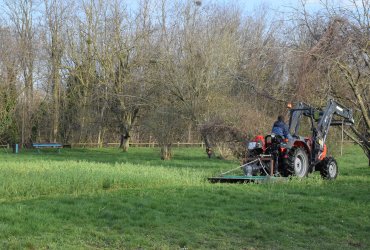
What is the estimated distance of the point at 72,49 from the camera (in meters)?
44.6

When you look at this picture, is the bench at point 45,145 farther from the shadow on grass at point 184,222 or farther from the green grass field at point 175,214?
the shadow on grass at point 184,222

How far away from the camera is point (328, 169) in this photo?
1706cm

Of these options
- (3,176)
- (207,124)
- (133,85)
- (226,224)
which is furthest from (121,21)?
(226,224)

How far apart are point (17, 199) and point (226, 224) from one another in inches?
217

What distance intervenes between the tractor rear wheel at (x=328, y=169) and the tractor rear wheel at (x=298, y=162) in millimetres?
659

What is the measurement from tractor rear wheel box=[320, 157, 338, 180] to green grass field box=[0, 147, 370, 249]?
1.83 metres

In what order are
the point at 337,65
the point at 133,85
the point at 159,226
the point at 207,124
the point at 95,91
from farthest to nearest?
the point at 95,91, the point at 133,85, the point at 207,124, the point at 337,65, the point at 159,226

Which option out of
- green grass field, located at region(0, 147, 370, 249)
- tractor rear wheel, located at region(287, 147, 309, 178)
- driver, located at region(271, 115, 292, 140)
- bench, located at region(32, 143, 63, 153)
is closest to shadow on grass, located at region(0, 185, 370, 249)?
green grass field, located at region(0, 147, 370, 249)

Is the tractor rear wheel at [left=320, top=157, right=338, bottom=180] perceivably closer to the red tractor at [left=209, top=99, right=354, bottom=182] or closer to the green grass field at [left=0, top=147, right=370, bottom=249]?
the red tractor at [left=209, top=99, right=354, bottom=182]

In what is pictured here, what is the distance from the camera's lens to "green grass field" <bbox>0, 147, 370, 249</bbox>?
7.61 m

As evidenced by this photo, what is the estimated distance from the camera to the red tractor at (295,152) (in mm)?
16156

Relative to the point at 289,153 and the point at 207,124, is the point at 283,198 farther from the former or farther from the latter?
the point at 207,124

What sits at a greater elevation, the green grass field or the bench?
the bench

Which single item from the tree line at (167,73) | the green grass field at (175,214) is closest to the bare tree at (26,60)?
the tree line at (167,73)
